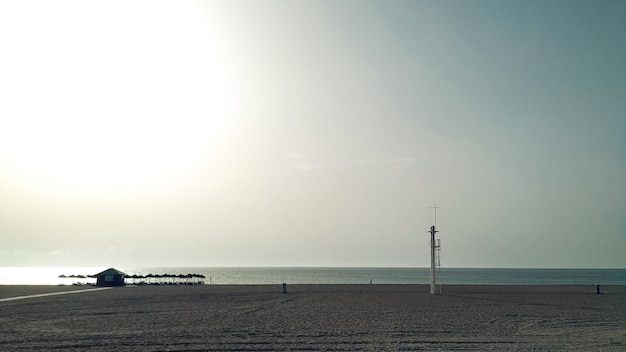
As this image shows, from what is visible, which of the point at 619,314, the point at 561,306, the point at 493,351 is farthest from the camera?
the point at 561,306

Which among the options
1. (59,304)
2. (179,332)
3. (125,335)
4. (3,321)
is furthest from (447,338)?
(59,304)

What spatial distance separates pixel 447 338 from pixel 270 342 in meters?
6.96

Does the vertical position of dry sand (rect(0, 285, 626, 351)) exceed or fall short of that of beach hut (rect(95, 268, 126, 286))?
it exceeds it

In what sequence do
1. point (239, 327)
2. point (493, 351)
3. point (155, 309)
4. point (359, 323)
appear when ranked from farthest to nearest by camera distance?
point (155, 309)
point (359, 323)
point (239, 327)
point (493, 351)

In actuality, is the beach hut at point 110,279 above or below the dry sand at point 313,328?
below

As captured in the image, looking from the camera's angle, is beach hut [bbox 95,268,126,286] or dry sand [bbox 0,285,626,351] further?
beach hut [bbox 95,268,126,286]

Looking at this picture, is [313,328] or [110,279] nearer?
[313,328]

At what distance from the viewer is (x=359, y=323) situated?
23.0 meters

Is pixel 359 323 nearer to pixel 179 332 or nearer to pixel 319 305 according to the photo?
pixel 179 332

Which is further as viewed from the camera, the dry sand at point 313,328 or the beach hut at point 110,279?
the beach hut at point 110,279

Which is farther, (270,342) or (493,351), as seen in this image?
(270,342)

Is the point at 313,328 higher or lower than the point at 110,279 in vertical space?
higher

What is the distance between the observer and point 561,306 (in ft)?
109

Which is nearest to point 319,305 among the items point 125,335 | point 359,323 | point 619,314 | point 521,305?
point 359,323
